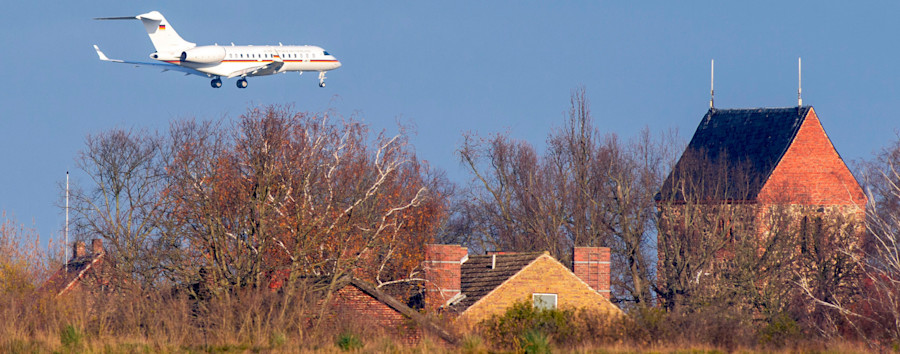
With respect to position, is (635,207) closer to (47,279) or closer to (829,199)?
(829,199)

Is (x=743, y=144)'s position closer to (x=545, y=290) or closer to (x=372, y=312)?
(x=545, y=290)

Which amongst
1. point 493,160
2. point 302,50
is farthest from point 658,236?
point 302,50

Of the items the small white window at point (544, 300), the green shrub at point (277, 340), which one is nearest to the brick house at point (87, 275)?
the green shrub at point (277, 340)

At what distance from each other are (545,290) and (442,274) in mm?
3623

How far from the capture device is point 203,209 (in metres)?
37.7

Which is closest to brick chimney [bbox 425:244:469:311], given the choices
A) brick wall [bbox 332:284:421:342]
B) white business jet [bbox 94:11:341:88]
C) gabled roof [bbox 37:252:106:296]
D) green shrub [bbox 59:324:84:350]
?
brick wall [bbox 332:284:421:342]

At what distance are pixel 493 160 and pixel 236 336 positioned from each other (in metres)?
47.2

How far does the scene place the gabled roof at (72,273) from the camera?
47.2 m

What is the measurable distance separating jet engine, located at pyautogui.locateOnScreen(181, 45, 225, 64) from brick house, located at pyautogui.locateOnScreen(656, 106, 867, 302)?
32346 mm

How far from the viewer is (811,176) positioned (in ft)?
228

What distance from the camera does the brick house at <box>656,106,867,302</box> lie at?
2562 inches

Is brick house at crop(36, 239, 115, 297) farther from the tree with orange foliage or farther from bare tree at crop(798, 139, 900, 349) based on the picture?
bare tree at crop(798, 139, 900, 349)

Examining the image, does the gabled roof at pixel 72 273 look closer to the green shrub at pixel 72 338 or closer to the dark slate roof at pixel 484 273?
the green shrub at pixel 72 338

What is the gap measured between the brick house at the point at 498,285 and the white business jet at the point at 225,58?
149 feet
